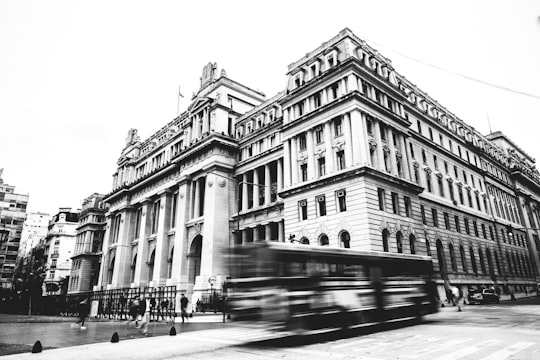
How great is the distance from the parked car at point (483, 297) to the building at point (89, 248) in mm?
69332

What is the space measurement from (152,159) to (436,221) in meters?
47.3

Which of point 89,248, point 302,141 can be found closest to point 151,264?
point 89,248

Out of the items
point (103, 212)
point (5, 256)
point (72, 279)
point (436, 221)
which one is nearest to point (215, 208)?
point (436, 221)

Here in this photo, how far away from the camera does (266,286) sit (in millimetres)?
12711

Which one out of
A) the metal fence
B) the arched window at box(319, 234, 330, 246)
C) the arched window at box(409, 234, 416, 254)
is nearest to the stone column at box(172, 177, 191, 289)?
the metal fence

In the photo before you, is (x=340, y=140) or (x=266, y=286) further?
(x=340, y=140)

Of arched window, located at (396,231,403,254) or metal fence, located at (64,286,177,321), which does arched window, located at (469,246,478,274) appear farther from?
metal fence, located at (64,286,177,321)

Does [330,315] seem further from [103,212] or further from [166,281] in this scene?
[103,212]

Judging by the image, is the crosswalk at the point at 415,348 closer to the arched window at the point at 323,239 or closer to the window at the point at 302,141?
the arched window at the point at 323,239

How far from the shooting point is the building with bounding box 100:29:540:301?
31625 mm

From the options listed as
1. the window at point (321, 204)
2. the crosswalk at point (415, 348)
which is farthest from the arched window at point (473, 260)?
the crosswalk at point (415, 348)

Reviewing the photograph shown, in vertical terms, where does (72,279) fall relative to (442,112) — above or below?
below

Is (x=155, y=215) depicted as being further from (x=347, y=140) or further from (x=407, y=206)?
(x=407, y=206)

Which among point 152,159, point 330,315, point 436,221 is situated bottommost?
→ point 330,315
